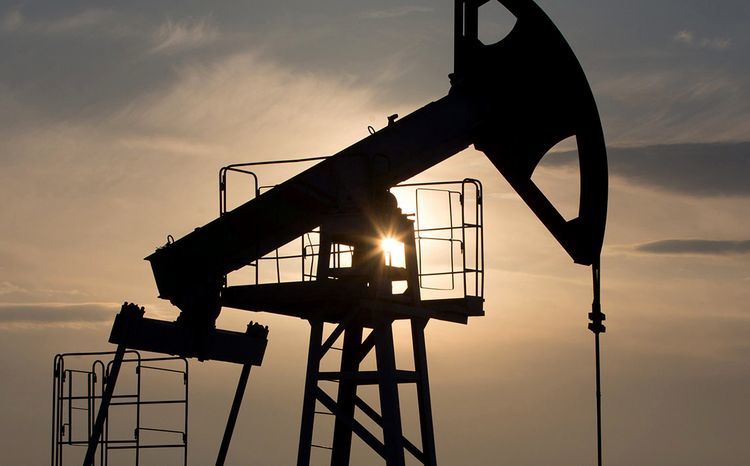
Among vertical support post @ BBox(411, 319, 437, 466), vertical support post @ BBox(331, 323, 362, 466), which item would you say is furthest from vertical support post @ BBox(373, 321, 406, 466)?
vertical support post @ BBox(331, 323, 362, 466)

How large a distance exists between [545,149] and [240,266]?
3806mm

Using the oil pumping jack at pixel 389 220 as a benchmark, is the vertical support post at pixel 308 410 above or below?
below

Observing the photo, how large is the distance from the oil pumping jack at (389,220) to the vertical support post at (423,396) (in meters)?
0.02

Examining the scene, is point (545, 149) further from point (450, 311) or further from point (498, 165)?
point (450, 311)

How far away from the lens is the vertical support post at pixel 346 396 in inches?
547

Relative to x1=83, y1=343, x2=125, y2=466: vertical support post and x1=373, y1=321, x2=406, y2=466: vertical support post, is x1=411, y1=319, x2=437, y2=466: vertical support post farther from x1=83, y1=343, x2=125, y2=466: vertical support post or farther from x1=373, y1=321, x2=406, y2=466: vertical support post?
x1=83, y1=343, x2=125, y2=466: vertical support post

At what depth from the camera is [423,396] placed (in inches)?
534

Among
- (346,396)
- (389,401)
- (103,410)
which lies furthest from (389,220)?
(103,410)

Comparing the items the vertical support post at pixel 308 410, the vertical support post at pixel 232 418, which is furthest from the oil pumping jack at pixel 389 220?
the vertical support post at pixel 232 418

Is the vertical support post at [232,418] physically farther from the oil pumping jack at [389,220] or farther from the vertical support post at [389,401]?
the vertical support post at [389,401]

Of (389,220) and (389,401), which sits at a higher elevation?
(389,220)

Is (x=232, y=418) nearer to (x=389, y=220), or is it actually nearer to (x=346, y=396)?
(x=346, y=396)

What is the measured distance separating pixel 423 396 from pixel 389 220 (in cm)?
218

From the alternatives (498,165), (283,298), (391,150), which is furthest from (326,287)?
(498,165)
